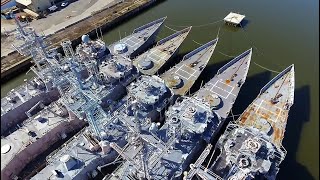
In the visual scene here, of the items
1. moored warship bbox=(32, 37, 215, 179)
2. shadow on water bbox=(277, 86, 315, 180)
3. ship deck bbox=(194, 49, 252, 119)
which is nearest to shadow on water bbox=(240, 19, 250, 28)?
ship deck bbox=(194, 49, 252, 119)

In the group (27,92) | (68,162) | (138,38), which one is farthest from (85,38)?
(68,162)

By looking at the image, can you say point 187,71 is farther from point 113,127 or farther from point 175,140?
point 175,140

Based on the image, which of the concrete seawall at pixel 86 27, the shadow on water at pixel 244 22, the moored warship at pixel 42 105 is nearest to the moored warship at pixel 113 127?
the moored warship at pixel 42 105

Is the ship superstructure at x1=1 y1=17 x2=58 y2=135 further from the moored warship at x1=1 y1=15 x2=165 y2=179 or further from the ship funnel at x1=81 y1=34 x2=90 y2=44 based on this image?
the ship funnel at x1=81 y1=34 x2=90 y2=44

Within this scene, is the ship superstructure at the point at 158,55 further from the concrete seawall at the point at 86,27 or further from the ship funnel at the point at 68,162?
the ship funnel at the point at 68,162

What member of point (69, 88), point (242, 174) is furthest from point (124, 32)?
point (242, 174)
